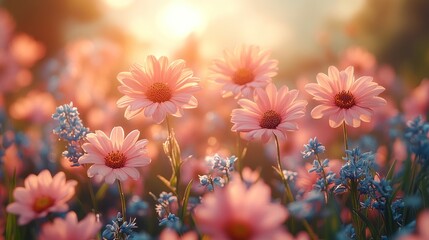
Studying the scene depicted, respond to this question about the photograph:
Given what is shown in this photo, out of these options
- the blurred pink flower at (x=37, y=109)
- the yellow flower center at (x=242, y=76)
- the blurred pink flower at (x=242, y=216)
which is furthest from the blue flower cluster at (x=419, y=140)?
the blurred pink flower at (x=37, y=109)

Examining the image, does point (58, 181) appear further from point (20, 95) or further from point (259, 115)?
point (20, 95)

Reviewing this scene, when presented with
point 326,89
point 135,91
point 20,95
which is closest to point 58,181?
point 135,91

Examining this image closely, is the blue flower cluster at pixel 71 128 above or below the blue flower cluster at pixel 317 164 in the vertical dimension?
above

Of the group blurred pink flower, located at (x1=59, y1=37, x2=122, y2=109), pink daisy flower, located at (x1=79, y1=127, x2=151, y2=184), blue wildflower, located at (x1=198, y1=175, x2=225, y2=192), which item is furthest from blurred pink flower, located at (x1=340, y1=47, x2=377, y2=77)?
pink daisy flower, located at (x1=79, y1=127, x2=151, y2=184)

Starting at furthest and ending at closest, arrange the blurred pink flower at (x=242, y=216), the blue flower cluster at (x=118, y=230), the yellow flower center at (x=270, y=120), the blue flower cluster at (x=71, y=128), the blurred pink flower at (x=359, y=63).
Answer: the blurred pink flower at (x=359, y=63) → the blue flower cluster at (x=71, y=128) → the yellow flower center at (x=270, y=120) → the blue flower cluster at (x=118, y=230) → the blurred pink flower at (x=242, y=216)

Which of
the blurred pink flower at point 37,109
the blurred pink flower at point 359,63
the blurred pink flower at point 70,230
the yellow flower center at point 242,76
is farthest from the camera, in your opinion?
the blurred pink flower at point 359,63

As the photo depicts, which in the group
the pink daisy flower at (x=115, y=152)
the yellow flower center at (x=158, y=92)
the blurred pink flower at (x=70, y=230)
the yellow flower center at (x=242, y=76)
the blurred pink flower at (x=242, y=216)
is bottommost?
the blurred pink flower at (x=70, y=230)

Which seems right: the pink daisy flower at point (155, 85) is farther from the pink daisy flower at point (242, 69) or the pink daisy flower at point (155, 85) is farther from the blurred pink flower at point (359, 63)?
the blurred pink flower at point (359, 63)

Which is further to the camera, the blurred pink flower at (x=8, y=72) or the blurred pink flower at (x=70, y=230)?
the blurred pink flower at (x=8, y=72)

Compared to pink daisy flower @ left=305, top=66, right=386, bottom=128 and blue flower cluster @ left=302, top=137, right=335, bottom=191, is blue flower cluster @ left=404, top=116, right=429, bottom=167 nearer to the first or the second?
pink daisy flower @ left=305, top=66, right=386, bottom=128
